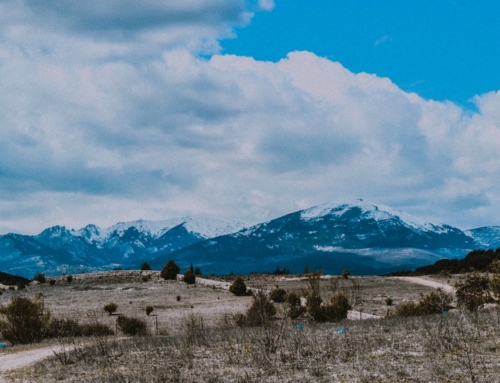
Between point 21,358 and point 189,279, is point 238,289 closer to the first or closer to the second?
point 189,279

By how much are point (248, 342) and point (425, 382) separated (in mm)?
6619

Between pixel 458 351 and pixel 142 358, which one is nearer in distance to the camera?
pixel 458 351

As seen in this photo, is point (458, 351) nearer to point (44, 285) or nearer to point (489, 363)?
point (489, 363)

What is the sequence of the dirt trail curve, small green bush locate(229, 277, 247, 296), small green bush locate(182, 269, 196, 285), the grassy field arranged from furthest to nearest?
1. small green bush locate(182, 269, 196, 285)
2. small green bush locate(229, 277, 247, 296)
3. the dirt trail curve
4. the grassy field

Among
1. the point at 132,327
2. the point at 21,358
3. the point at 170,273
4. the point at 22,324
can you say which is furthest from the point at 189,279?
the point at 21,358

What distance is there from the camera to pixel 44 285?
204ft

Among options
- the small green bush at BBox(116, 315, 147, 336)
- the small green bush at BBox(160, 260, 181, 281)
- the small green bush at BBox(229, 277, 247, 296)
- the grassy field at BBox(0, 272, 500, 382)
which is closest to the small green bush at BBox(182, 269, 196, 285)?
the small green bush at BBox(160, 260, 181, 281)

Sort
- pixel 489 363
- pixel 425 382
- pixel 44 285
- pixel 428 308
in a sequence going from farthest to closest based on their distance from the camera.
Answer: pixel 44 285 → pixel 428 308 → pixel 489 363 → pixel 425 382

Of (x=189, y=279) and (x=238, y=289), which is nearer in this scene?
(x=238, y=289)

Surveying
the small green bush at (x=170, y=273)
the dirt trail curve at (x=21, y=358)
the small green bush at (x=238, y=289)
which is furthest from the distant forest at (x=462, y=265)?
the dirt trail curve at (x=21, y=358)

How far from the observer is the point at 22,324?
2181 centimetres

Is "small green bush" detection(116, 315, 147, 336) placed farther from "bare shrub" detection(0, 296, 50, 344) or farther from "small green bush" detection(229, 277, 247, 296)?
"small green bush" detection(229, 277, 247, 296)

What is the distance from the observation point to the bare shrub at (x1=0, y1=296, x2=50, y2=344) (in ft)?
71.3

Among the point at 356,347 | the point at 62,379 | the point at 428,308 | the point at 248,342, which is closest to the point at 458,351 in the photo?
the point at 356,347
